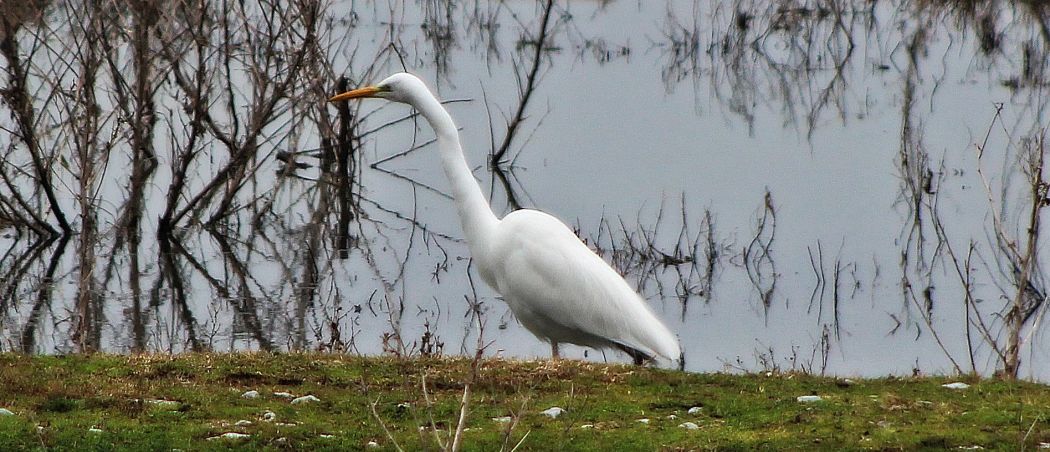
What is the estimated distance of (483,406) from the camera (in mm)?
6250

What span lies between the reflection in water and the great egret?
0.99 meters

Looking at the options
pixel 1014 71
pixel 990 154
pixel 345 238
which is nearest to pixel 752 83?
pixel 1014 71

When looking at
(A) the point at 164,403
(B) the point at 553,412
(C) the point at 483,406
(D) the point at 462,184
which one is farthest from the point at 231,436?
(D) the point at 462,184

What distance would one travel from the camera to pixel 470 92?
2069 centimetres

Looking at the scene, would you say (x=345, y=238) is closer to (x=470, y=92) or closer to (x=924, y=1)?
(x=470, y=92)

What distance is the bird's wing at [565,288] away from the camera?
755 cm

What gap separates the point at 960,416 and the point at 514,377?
6.80 ft

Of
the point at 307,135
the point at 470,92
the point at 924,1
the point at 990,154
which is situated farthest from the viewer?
the point at 924,1

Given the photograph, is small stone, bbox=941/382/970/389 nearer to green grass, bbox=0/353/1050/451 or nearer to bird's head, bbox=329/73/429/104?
green grass, bbox=0/353/1050/451

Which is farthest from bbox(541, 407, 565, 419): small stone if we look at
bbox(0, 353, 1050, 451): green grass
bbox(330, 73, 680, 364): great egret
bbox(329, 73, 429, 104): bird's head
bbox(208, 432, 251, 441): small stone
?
bbox(329, 73, 429, 104): bird's head

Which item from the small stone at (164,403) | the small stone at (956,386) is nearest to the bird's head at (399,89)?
the small stone at (164,403)

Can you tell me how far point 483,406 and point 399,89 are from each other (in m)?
2.42

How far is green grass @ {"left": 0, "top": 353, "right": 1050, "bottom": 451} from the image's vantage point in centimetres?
546

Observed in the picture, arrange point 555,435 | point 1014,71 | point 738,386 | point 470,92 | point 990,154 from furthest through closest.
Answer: point 1014,71, point 470,92, point 990,154, point 738,386, point 555,435
